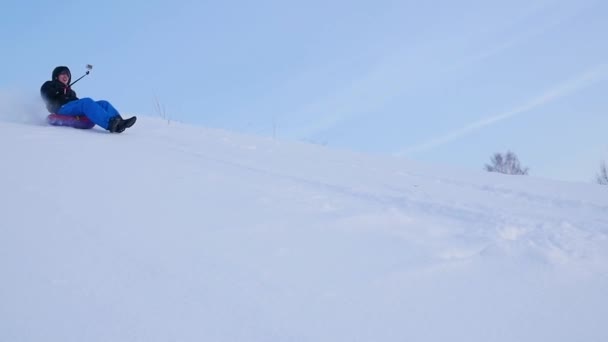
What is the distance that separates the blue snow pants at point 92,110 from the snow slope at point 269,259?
971 mm

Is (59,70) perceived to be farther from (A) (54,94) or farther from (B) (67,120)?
(B) (67,120)

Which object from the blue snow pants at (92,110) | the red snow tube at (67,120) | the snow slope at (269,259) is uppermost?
the blue snow pants at (92,110)

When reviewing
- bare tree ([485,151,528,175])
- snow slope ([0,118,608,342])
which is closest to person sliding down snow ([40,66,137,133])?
snow slope ([0,118,608,342])

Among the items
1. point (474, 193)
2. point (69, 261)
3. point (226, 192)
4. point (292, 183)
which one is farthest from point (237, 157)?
point (69, 261)

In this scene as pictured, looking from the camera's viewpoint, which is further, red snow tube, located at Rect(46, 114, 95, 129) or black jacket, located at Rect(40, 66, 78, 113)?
black jacket, located at Rect(40, 66, 78, 113)

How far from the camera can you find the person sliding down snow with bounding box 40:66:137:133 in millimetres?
3477

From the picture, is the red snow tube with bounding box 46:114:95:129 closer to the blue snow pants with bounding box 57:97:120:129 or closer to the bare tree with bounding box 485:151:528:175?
the blue snow pants with bounding box 57:97:120:129

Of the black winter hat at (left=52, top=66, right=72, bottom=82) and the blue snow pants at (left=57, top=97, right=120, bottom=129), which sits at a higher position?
the black winter hat at (left=52, top=66, right=72, bottom=82)

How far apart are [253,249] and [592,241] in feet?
4.46

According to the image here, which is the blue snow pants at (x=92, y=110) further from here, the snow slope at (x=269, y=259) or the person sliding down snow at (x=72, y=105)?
the snow slope at (x=269, y=259)

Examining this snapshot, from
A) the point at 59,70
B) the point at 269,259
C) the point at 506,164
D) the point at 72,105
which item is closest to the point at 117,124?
the point at 72,105

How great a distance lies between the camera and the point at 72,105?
3.57 metres

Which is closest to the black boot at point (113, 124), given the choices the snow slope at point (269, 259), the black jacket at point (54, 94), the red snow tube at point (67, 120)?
the red snow tube at point (67, 120)

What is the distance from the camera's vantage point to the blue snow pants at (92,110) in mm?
3480
